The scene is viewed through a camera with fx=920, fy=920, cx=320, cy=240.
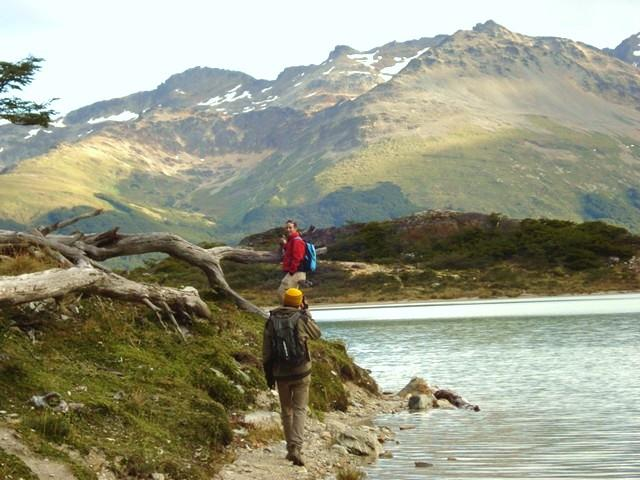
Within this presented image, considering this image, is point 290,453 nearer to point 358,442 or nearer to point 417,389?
point 358,442

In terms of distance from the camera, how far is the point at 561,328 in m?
59.4

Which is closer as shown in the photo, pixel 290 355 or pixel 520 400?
pixel 290 355

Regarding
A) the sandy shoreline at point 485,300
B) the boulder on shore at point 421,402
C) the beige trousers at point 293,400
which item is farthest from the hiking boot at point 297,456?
the sandy shoreline at point 485,300

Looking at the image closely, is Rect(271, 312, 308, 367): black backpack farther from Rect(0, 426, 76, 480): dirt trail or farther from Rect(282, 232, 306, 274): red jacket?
Rect(282, 232, 306, 274): red jacket

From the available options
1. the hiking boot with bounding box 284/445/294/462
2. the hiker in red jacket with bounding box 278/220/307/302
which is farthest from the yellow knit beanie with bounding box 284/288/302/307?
the hiker in red jacket with bounding box 278/220/307/302

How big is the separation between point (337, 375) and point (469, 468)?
10405 millimetres

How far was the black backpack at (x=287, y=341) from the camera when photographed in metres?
15.6

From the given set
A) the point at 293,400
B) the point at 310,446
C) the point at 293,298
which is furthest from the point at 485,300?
the point at 293,298

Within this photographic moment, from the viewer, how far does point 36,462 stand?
12.7 m

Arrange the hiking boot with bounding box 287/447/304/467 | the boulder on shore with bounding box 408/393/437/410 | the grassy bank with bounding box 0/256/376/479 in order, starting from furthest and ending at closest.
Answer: the boulder on shore with bounding box 408/393/437/410 < the hiking boot with bounding box 287/447/304/467 < the grassy bank with bounding box 0/256/376/479

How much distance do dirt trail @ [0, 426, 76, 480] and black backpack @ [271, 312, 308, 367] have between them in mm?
4172

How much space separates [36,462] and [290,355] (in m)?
4.60

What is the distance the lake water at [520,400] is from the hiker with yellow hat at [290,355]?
94.1 inches

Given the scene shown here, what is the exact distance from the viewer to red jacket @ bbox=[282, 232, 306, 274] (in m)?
22.2
